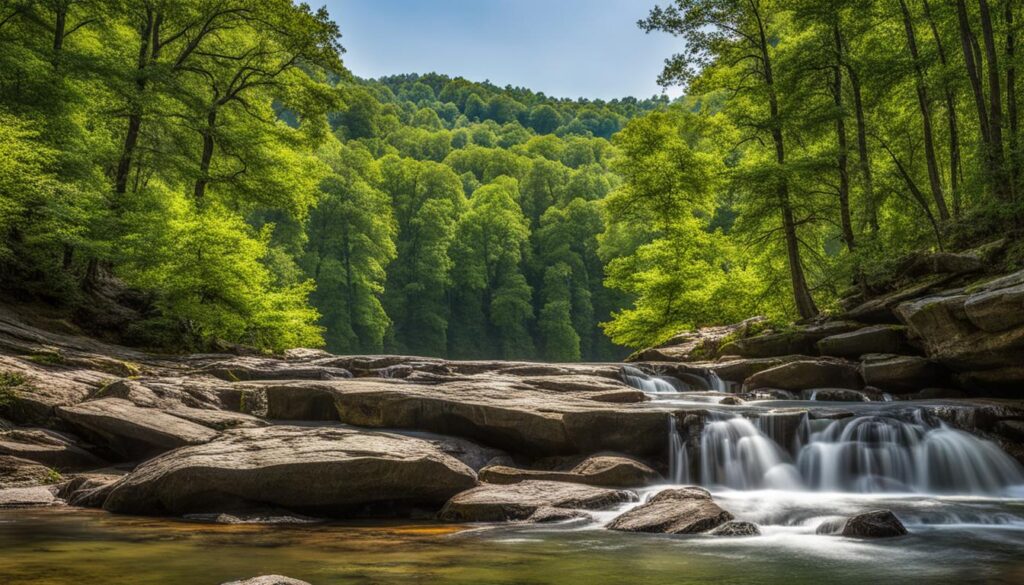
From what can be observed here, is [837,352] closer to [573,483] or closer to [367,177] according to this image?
[573,483]

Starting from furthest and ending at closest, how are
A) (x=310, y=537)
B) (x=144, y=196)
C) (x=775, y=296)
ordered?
(x=775, y=296) < (x=144, y=196) < (x=310, y=537)

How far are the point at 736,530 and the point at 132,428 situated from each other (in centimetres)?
883

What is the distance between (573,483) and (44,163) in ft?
49.6

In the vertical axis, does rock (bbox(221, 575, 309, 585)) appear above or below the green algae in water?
above

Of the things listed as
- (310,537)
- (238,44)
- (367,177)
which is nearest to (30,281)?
(238,44)

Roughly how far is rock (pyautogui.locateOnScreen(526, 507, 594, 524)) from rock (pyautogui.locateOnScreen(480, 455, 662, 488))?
1394 millimetres

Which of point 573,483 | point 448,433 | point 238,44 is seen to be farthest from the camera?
point 238,44

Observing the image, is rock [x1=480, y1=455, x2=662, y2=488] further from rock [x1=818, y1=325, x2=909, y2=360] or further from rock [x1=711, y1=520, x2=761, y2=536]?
rock [x1=818, y1=325, x2=909, y2=360]

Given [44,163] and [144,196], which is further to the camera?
[144,196]

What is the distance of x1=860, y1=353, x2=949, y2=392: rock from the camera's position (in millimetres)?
14938

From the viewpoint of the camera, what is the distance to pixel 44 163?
54.5 feet

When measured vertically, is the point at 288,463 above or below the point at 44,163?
below

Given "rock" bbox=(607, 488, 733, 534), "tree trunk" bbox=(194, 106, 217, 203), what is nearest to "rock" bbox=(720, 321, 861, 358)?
"rock" bbox=(607, 488, 733, 534)

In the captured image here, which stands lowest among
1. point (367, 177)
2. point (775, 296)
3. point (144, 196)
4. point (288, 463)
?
point (288, 463)
